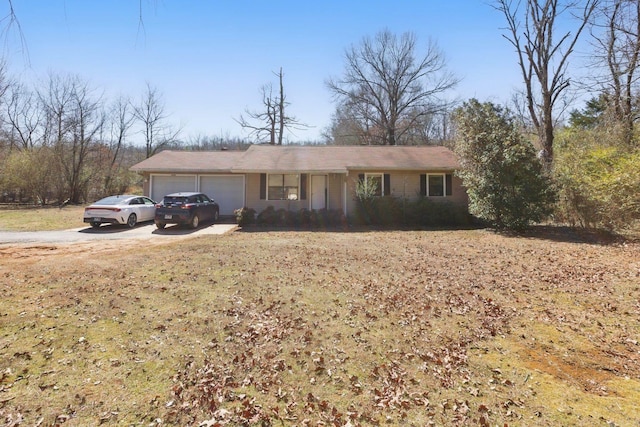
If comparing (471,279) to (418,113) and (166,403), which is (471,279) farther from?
(418,113)

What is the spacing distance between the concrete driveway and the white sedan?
33cm

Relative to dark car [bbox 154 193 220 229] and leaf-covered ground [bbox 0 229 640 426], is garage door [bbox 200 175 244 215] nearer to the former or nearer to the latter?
dark car [bbox 154 193 220 229]

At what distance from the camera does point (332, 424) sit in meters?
2.80

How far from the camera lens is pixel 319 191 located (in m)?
17.0

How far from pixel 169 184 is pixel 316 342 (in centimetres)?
1631

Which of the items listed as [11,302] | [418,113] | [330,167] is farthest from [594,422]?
[418,113]

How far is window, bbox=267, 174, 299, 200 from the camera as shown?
55.3 feet

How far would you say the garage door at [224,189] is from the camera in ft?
59.1

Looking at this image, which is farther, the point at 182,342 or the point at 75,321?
the point at 75,321

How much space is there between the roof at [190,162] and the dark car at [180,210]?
2.84m

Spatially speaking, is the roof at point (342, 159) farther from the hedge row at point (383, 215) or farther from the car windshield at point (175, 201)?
the car windshield at point (175, 201)

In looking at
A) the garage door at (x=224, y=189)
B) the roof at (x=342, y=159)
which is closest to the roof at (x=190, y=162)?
the garage door at (x=224, y=189)

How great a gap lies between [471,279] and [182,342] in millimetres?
5594

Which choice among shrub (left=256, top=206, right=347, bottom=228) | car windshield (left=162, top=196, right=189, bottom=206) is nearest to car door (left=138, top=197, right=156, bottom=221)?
car windshield (left=162, top=196, right=189, bottom=206)
